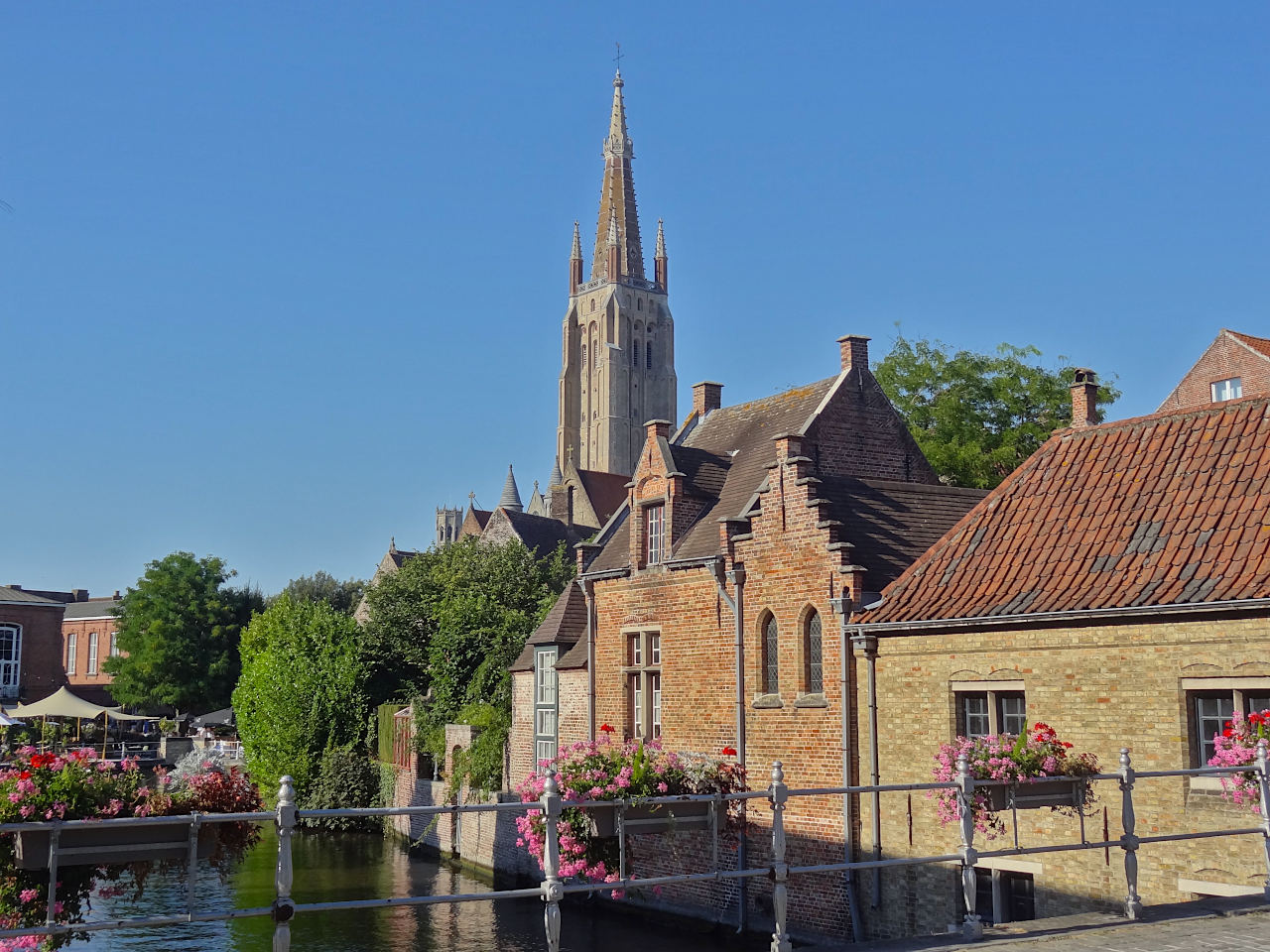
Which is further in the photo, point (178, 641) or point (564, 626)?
point (178, 641)

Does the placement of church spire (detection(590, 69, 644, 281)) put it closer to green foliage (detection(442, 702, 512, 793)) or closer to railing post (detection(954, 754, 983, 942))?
green foliage (detection(442, 702, 512, 793))

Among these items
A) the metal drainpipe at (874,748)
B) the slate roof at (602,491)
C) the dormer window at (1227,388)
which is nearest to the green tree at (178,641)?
the slate roof at (602,491)

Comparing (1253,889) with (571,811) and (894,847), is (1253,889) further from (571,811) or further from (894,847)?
(571,811)

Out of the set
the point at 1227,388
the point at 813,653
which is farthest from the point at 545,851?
the point at 1227,388

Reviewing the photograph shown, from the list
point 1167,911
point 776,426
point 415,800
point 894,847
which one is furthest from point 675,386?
point 1167,911

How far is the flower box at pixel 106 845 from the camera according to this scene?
30.8 feet

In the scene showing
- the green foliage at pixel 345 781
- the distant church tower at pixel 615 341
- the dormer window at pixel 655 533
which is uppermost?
the distant church tower at pixel 615 341

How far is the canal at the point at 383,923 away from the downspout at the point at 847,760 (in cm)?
259

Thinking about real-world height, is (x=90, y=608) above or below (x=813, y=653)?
above

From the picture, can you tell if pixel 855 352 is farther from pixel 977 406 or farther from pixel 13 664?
pixel 13 664

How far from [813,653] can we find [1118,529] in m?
5.83

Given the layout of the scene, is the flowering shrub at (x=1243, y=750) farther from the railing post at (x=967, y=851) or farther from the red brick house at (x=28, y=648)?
the red brick house at (x=28, y=648)

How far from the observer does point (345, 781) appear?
139 ft

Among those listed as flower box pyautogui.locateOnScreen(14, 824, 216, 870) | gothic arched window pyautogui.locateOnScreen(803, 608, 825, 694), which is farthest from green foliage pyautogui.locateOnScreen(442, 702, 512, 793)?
flower box pyautogui.locateOnScreen(14, 824, 216, 870)
